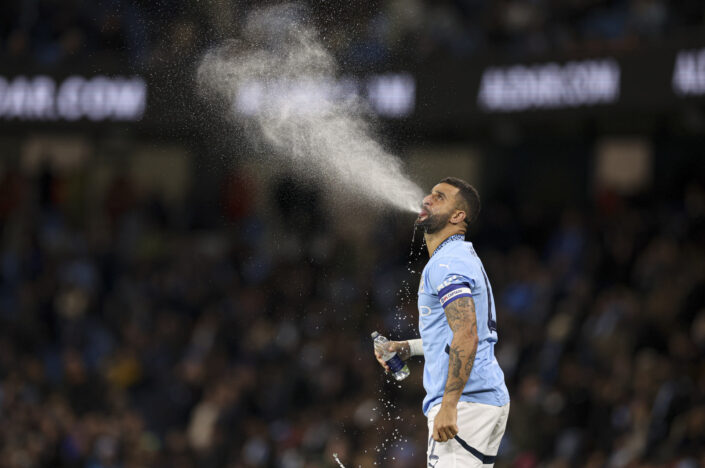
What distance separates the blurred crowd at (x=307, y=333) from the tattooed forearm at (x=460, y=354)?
548 cm

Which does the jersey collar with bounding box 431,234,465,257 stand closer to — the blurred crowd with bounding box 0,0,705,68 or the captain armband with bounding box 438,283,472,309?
the captain armband with bounding box 438,283,472,309

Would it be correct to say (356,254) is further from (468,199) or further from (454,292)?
(454,292)

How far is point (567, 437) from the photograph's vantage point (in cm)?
1267

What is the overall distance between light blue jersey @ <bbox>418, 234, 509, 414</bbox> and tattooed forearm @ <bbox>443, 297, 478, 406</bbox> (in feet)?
0.54

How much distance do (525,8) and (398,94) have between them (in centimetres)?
281

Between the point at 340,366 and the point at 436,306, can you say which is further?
the point at 340,366

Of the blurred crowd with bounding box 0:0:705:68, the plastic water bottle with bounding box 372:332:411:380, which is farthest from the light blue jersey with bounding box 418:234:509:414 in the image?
the blurred crowd with bounding box 0:0:705:68

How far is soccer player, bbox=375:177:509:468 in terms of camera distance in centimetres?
646

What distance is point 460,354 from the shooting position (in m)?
6.45

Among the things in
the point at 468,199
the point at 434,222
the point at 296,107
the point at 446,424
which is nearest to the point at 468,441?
the point at 446,424

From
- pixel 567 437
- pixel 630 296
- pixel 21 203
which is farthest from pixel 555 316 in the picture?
pixel 21 203

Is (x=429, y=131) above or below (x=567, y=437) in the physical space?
above

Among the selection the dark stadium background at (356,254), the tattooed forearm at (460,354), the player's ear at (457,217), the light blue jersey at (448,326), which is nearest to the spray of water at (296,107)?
the dark stadium background at (356,254)

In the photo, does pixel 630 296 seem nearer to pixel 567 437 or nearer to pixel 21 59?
pixel 567 437
